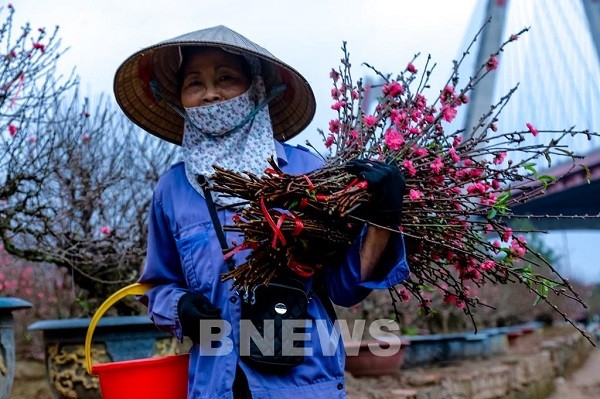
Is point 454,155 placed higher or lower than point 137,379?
higher

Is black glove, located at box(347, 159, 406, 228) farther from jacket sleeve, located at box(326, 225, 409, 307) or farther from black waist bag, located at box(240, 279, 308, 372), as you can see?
black waist bag, located at box(240, 279, 308, 372)

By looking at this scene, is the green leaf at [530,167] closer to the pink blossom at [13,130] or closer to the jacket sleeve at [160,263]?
the jacket sleeve at [160,263]

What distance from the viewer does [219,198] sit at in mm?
1757

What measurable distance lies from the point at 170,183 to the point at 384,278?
2.11 feet

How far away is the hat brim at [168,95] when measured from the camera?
6.82 ft

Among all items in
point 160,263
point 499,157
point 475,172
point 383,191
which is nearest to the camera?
point 383,191

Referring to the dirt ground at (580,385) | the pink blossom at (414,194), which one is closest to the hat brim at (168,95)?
the pink blossom at (414,194)

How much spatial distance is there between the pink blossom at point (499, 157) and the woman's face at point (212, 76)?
0.75 m

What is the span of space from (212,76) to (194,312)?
2.25ft

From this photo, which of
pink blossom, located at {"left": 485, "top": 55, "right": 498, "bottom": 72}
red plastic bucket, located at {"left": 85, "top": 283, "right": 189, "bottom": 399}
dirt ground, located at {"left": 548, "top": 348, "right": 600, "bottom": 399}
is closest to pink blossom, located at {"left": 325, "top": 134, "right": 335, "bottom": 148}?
pink blossom, located at {"left": 485, "top": 55, "right": 498, "bottom": 72}

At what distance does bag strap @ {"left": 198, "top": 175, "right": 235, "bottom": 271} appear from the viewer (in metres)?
1.68

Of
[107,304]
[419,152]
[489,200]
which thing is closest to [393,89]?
[419,152]

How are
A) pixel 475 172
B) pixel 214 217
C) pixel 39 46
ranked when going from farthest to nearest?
pixel 39 46 < pixel 475 172 < pixel 214 217

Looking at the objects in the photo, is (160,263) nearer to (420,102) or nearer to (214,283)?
(214,283)
